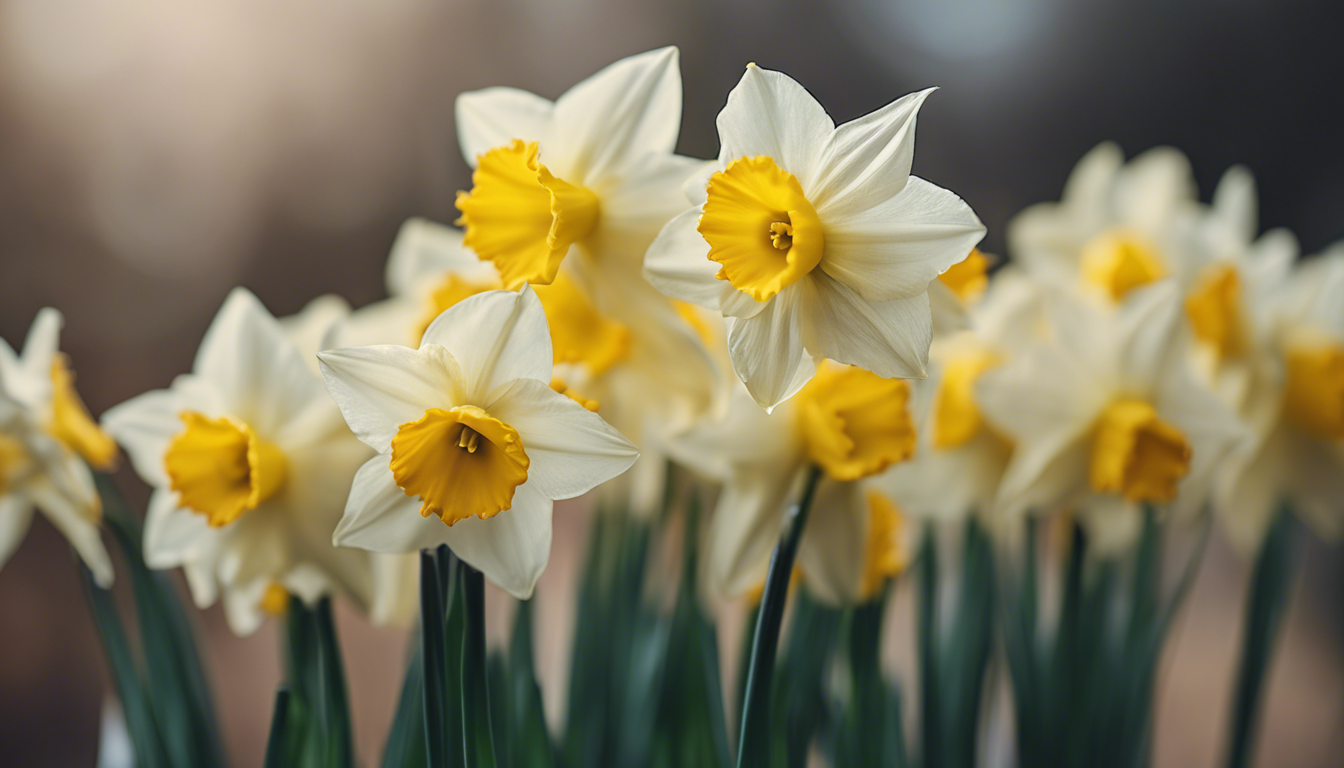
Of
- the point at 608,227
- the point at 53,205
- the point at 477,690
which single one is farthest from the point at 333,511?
the point at 53,205

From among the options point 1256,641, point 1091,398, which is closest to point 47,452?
point 1091,398

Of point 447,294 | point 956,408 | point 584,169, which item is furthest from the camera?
point 956,408

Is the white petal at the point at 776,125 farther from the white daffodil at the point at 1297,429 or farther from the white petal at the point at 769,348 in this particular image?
the white daffodil at the point at 1297,429

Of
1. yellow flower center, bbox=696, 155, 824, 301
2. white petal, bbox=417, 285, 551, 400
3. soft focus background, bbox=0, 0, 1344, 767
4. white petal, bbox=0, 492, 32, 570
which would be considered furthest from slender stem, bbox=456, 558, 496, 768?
soft focus background, bbox=0, 0, 1344, 767

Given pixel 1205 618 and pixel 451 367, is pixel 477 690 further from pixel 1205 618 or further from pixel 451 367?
pixel 1205 618

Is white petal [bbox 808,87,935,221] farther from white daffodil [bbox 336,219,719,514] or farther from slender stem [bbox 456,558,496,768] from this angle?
slender stem [bbox 456,558,496,768]

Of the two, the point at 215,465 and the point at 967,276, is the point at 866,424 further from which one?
the point at 215,465

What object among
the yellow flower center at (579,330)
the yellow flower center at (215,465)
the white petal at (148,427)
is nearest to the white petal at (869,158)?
the yellow flower center at (579,330)
